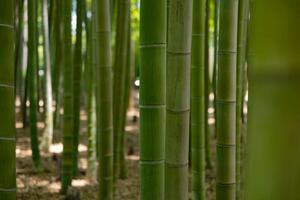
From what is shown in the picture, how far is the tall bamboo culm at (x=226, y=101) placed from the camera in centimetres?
177

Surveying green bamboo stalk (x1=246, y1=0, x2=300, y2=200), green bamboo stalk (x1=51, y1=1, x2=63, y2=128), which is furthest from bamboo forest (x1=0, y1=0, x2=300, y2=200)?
green bamboo stalk (x1=51, y1=1, x2=63, y2=128)

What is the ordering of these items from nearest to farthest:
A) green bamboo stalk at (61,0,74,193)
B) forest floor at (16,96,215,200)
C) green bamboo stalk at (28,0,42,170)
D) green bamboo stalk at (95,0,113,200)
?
green bamboo stalk at (95,0,113,200)
green bamboo stalk at (61,0,74,193)
forest floor at (16,96,215,200)
green bamboo stalk at (28,0,42,170)

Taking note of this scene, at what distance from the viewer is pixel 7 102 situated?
1503 mm

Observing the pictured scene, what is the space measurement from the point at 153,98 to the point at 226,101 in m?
0.45

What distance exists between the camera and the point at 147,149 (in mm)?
1527

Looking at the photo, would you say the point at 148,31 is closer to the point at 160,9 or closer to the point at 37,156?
the point at 160,9

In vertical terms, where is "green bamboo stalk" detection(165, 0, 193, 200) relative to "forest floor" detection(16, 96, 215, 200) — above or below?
above

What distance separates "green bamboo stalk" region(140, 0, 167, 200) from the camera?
1448 mm

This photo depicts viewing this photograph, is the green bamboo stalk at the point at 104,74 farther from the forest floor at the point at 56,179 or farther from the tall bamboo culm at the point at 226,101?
the forest floor at the point at 56,179

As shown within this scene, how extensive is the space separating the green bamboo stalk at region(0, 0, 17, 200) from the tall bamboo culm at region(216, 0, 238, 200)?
2.68 ft

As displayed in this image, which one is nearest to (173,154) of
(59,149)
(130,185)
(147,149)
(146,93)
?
(147,149)

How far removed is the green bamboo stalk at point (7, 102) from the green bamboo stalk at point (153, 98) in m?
0.45

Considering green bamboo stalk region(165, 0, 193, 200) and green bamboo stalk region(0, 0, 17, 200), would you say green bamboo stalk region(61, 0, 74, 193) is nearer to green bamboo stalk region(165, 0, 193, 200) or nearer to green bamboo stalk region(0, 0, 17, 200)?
green bamboo stalk region(0, 0, 17, 200)

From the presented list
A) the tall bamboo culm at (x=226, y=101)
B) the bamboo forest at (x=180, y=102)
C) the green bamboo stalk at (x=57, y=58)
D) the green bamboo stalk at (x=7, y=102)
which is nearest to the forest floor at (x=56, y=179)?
the bamboo forest at (x=180, y=102)
